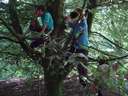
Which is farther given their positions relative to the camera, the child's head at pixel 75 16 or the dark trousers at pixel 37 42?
the dark trousers at pixel 37 42

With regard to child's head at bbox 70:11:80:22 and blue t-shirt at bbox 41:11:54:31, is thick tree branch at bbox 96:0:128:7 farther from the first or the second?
child's head at bbox 70:11:80:22

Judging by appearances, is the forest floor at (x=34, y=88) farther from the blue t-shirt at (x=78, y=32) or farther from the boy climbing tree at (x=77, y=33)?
the boy climbing tree at (x=77, y=33)

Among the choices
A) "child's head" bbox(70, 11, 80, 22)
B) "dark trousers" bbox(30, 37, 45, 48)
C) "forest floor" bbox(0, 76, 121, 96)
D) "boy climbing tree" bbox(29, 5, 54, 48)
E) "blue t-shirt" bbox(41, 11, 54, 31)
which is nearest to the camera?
"child's head" bbox(70, 11, 80, 22)

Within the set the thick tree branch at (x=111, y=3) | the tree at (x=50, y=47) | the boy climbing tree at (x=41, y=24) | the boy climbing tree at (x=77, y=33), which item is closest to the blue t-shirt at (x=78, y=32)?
the boy climbing tree at (x=77, y=33)


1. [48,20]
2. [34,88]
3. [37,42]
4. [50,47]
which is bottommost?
[34,88]

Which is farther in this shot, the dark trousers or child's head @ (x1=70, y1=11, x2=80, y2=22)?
the dark trousers

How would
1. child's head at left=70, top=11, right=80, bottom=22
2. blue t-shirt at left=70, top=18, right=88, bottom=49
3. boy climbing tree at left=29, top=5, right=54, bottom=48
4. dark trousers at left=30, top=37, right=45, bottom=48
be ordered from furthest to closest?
1. boy climbing tree at left=29, top=5, right=54, bottom=48
2. dark trousers at left=30, top=37, right=45, bottom=48
3. child's head at left=70, top=11, right=80, bottom=22
4. blue t-shirt at left=70, top=18, right=88, bottom=49

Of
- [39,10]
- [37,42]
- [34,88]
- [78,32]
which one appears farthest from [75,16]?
[34,88]

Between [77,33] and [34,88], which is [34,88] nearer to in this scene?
[34,88]

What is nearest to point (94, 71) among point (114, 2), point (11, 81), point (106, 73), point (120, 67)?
point (106, 73)

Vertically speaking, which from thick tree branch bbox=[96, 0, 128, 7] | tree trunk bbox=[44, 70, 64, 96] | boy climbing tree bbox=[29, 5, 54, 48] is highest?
thick tree branch bbox=[96, 0, 128, 7]

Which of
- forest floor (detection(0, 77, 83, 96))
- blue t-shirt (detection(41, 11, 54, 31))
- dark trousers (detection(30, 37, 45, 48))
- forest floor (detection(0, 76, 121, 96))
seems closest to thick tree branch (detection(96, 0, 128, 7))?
blue t-shirt (detection(41, 11, 54, 31))

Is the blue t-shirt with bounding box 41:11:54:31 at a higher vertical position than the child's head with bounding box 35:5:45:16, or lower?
lower

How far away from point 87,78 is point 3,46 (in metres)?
2.10
